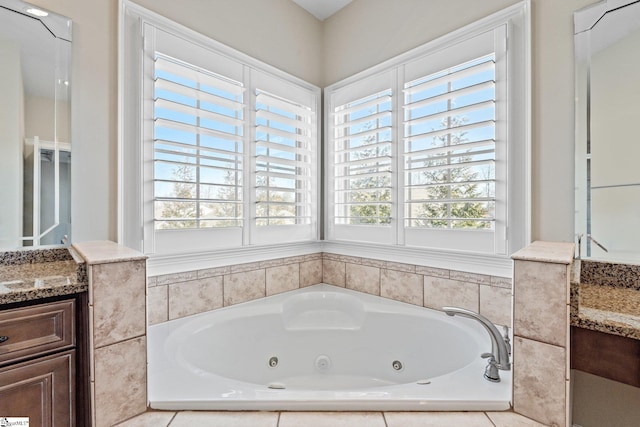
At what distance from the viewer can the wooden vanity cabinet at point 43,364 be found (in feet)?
3.01

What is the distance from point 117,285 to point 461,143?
5.88 ft

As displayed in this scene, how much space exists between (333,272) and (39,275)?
1.84m

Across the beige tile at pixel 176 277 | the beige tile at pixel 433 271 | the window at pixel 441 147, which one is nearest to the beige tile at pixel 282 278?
the window at pixel 441 147

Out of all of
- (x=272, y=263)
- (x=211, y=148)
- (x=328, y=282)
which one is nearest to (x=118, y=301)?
(x=211, y=148)

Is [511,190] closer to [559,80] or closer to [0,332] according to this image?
[559,80]

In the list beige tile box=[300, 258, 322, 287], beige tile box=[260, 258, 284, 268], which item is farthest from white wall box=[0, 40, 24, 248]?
beige tile box=[300, 258, 322, 287]

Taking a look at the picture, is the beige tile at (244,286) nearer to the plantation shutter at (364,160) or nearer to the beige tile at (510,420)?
the plantation shutter at (364,160)

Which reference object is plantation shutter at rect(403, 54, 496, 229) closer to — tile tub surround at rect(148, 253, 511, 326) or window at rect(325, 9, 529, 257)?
window at rect(325, 9, 529, 257)

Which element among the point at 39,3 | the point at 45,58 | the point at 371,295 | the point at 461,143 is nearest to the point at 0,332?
the point at 45,58

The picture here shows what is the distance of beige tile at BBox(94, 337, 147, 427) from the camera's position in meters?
1.01

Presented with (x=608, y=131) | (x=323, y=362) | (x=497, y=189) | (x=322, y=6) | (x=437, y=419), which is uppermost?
(x=322, y=6)

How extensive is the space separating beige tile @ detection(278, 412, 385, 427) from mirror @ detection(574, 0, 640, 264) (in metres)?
1.23

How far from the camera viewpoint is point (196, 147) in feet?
6.00

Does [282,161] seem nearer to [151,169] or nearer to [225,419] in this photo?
[151,169]
